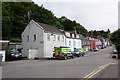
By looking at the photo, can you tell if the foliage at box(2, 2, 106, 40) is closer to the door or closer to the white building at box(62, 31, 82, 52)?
the white building at box(62, 31, 82, 52)

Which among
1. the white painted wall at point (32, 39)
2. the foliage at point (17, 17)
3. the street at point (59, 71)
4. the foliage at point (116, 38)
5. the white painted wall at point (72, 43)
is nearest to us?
the street at point (59, 71)

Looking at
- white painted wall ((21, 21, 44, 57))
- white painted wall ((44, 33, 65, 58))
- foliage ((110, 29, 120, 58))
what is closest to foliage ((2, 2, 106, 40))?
white painted wall ((21, 21, 44, 57))

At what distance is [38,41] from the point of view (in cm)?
3048

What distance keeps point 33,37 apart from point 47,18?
23.4m

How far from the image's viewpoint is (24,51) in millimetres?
33375

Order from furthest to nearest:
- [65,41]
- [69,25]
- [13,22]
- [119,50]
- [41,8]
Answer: [69,25] → [41,8] → [13,22] → [65,41] → [119,50]

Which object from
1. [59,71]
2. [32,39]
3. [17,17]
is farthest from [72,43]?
[59,71]

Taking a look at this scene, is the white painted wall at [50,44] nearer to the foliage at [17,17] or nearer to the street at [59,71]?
the street at [59,71]

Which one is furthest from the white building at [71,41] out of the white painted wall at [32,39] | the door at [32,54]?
the door at [32,54]

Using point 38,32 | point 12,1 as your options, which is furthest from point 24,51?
point 12,1

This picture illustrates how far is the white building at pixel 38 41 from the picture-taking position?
29.6 m

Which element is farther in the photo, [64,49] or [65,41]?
[65,41]

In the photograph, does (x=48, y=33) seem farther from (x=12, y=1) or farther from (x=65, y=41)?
(x=12, y=1)

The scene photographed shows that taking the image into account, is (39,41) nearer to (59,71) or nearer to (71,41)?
(71,41)
